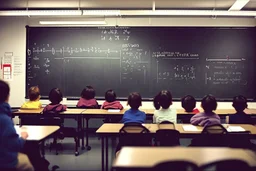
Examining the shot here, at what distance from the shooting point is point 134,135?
351 centimetres

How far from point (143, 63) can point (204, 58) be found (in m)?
1.38

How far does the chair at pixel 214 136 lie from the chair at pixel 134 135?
0.63m

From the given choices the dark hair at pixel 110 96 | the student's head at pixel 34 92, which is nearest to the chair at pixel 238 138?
the dark hair at pixel 110 96

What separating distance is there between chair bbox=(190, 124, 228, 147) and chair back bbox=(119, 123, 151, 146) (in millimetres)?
629

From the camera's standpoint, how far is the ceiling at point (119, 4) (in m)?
6.77

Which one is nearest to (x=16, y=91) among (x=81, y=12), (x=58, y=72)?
(x=58, y=72)

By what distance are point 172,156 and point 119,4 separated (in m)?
5.24

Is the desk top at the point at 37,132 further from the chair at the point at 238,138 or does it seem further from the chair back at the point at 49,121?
the chair at the point at 238,138

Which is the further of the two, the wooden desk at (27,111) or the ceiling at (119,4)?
the ceiling at (119,4)

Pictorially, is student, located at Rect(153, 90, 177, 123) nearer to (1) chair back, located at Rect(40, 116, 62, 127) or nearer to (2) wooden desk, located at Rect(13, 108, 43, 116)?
(1) chair back, located at Rect(40, 116, 62, 127)

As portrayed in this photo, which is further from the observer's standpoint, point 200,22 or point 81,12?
point 200,22

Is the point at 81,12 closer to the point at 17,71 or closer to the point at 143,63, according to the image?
the point at 143,63

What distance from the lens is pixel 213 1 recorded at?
6.67 metres

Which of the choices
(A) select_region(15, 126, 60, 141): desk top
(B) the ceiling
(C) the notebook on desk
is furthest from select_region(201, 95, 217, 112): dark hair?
(B) the ceiling
